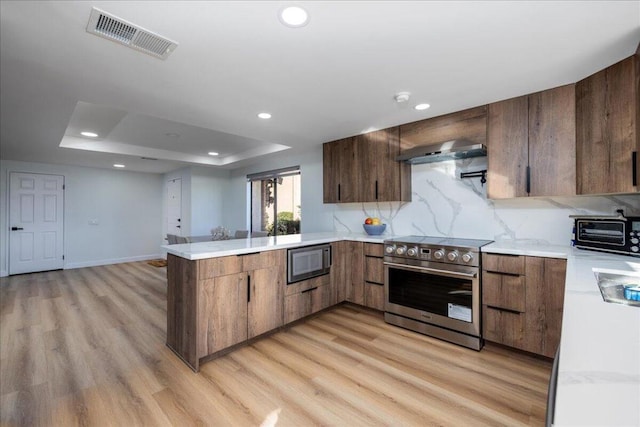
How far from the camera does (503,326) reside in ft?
7.89

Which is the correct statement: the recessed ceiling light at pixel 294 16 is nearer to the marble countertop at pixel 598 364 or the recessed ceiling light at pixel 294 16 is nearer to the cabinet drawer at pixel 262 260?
the marble countertop at pixel 598 364

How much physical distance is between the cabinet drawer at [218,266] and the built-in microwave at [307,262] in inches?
23.4

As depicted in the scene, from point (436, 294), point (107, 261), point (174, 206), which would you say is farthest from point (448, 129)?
point (107, 261)

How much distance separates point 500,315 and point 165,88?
335cm

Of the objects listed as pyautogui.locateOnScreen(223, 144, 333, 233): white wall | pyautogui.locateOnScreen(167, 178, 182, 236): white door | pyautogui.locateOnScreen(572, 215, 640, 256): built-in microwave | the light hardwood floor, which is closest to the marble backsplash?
pyautogui.locateOnScreen(572, 215, 640, 256): built-in microwave

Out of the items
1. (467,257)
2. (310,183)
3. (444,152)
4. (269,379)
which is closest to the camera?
(269,379)

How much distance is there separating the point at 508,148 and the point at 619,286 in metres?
1.55

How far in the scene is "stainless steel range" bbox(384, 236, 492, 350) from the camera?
8.25 ft

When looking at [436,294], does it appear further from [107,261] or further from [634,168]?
[107,261]

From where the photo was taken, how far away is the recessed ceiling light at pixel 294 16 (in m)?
1.39

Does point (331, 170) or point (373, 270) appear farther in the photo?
point (331, 170)

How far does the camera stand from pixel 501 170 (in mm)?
2588

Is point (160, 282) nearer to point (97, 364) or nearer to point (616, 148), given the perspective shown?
point (97, 364)

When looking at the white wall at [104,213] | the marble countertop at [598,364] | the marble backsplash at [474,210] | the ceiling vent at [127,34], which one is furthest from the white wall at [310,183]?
the marble countertop at [598,364]
